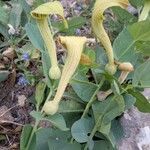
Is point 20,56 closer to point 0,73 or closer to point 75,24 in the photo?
point 0,73

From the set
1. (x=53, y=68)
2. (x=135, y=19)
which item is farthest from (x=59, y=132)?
(x=135, y=19)

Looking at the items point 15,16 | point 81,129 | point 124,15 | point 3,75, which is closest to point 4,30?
point 15,16

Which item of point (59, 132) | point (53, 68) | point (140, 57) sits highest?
point (53, 68)

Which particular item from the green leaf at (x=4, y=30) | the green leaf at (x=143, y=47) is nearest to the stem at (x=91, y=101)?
the green leaf at (x=143, y=47)

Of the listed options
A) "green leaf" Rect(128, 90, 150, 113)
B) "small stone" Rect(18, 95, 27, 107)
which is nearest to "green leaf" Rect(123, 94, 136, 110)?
"green leaf" Rect(128, 90, 150, 113)

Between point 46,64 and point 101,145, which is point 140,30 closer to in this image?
point 46,64

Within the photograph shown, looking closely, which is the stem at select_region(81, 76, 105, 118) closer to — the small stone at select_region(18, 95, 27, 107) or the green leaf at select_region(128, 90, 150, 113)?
the green leaf at select_region(128, 90, 150, 113)

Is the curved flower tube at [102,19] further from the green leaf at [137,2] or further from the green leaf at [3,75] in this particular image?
the green leaf at [3,75]
